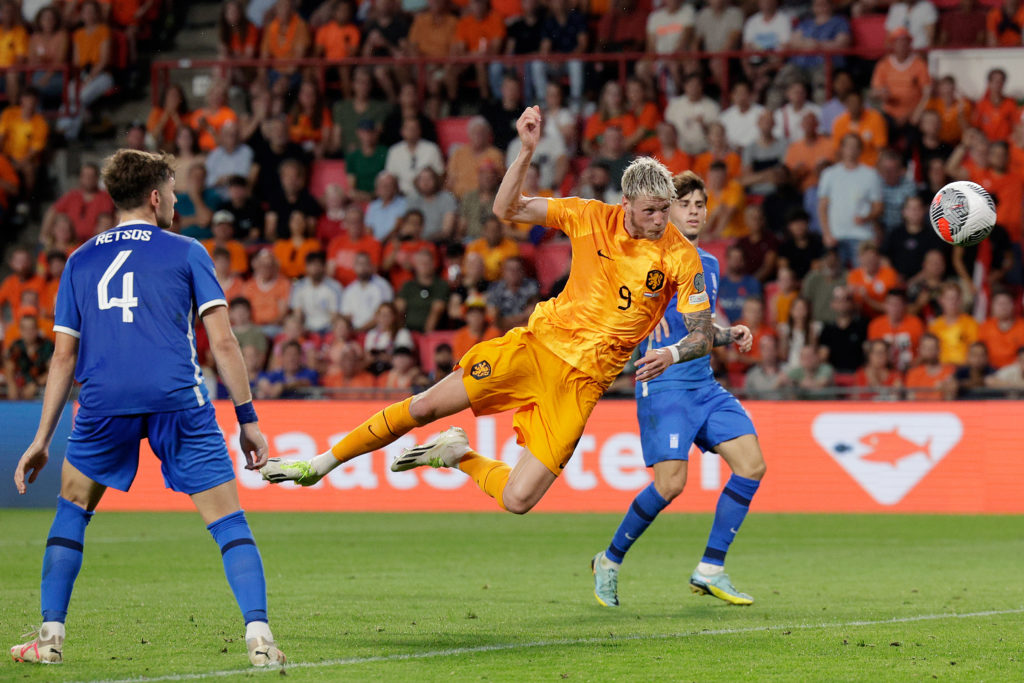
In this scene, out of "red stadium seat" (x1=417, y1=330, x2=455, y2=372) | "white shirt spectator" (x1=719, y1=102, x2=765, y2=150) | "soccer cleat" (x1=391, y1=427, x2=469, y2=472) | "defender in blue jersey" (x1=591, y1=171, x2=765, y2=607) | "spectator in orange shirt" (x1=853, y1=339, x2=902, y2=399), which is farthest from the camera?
"white shirt spectator" (x1=719, y1=102, x2=765, y2=150)

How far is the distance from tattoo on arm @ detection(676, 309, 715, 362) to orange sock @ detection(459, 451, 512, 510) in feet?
3.83

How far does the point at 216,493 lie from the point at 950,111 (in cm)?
1430

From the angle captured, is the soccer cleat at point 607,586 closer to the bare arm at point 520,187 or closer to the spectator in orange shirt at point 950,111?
the bare arm at point 520,187

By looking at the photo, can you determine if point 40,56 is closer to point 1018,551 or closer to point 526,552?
point 526,552

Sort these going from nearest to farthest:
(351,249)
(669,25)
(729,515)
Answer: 1. (729,515)
2. (351,249)
3. (669,25)

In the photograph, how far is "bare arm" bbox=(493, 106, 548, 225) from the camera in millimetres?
7309

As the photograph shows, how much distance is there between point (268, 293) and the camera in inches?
733

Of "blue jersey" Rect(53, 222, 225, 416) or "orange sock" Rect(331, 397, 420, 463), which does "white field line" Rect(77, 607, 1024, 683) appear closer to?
"blue jersey" Rect(53, 222, 225, 416)

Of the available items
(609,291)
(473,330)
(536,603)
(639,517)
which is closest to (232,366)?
(609,291)

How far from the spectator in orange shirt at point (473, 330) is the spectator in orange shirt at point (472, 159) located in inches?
101

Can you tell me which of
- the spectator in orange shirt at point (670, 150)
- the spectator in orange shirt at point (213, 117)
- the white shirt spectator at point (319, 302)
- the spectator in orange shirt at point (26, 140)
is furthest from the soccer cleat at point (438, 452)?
the spectator in orange shirt at point (26, 140)

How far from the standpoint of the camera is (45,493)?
16359 millimetres

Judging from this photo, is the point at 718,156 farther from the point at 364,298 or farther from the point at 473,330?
the point at 364,298

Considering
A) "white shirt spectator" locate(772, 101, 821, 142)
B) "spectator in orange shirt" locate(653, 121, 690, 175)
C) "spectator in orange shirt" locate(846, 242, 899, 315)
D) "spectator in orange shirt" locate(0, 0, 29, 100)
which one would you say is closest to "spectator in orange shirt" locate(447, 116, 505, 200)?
"spectator in orange shirt" locate(653, 121, 690, 175)
